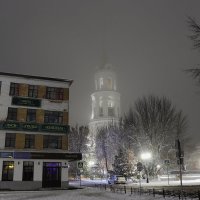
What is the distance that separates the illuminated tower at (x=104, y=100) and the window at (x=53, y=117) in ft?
235

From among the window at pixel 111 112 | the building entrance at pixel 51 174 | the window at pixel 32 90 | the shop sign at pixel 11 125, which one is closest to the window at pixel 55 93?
the window at pixel 32 90

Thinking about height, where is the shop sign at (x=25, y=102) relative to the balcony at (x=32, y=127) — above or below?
above

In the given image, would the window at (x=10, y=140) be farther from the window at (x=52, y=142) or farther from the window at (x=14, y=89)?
the window at (x=14, y=89)

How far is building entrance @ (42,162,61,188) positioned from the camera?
38344 mm

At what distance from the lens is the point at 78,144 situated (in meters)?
80.9

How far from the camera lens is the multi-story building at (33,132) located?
3722cm

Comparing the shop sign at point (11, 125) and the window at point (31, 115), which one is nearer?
the shop sign at point (11, 125)

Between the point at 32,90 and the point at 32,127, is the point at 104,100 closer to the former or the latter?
the point at 32,90

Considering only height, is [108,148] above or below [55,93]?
below

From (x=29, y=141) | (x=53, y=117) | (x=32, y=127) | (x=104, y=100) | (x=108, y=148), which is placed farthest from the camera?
Result: (x=104, y=100)

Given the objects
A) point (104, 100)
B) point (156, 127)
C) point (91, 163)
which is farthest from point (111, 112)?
point (156, 127)

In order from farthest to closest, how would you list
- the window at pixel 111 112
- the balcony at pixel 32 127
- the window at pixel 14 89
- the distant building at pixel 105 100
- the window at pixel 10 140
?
the window at pixel 111 112, the distant building at pixel 105 100, the window at pixel 14 89, the balcony at pixel 32 127, the window at pixel 10 140

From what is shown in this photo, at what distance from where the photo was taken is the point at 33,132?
39.7m

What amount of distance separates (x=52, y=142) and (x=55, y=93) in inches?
270
